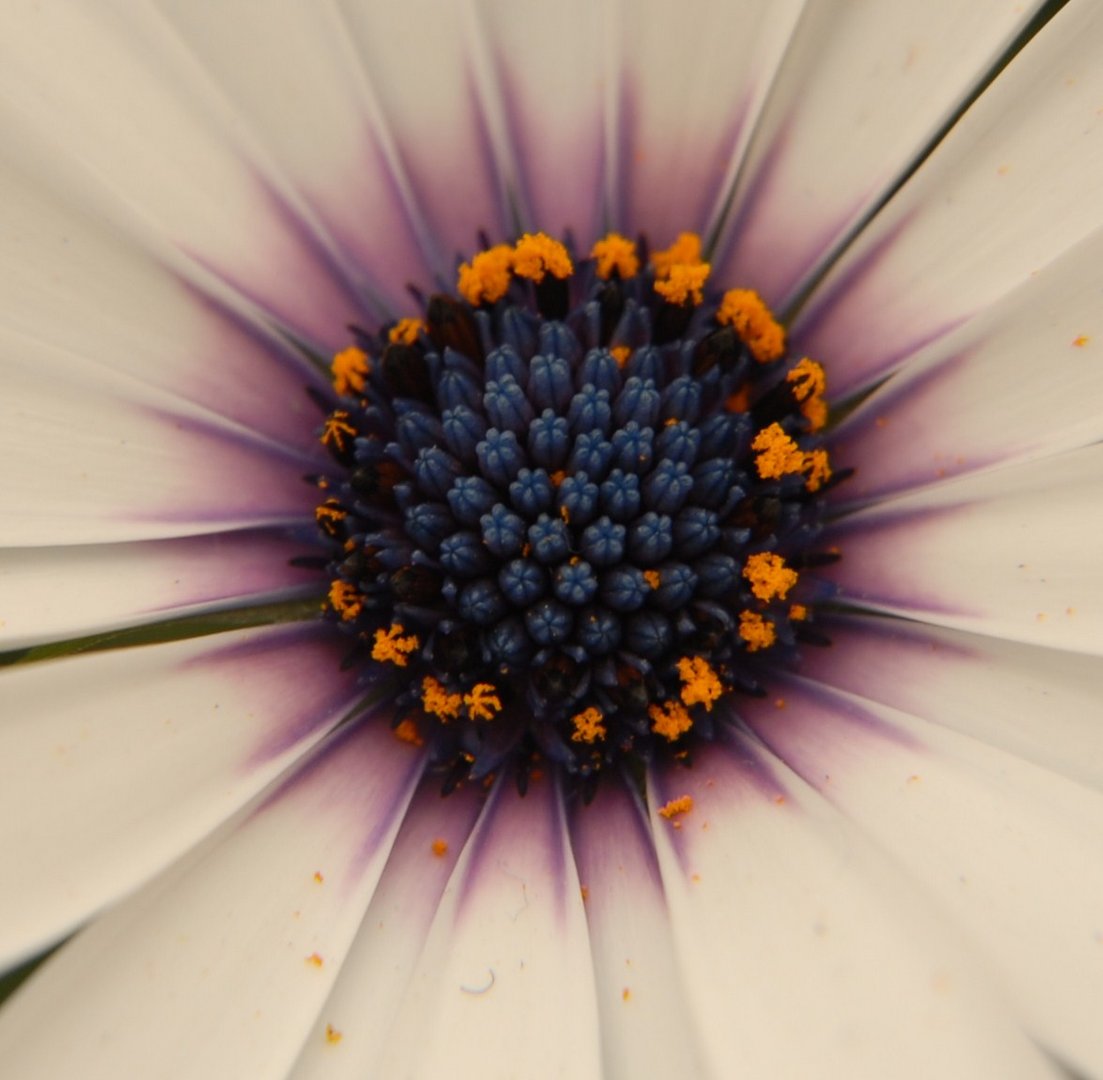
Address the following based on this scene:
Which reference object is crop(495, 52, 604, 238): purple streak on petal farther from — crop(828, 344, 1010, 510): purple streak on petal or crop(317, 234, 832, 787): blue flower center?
crop(828, 344, 1010, 510): purple streak on petal

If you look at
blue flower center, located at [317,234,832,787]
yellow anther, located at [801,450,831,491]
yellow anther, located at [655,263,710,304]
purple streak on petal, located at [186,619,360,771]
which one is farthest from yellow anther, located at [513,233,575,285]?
purple streak on petal, located at [186,619,360,771]

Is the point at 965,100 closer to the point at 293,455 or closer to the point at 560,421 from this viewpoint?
the point at 560,421

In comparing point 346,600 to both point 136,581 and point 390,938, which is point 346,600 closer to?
point 136,581

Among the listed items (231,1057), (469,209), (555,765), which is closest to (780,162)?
(469,209)

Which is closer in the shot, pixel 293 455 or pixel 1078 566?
pixel 1078 566

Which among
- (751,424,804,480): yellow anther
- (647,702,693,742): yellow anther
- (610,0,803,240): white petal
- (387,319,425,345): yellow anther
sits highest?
(610,0,803,240): white petal

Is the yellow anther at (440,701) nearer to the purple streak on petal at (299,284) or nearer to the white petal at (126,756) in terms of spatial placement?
the white petal at (126,756)

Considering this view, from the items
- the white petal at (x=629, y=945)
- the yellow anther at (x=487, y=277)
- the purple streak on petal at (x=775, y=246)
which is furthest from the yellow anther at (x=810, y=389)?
the white petal at (x=629, y=945)
